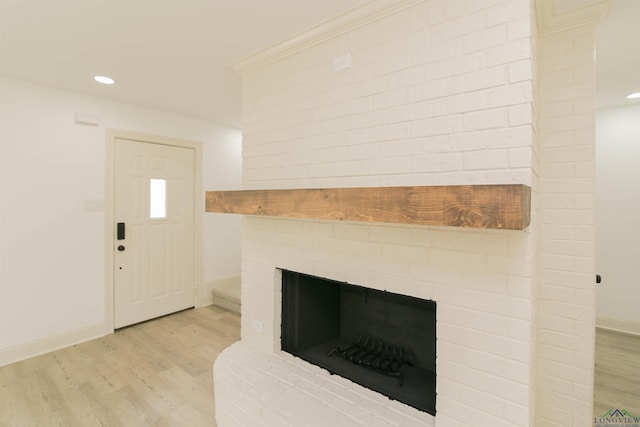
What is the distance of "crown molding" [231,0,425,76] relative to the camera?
1.55 meters

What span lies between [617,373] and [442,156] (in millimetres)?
2757

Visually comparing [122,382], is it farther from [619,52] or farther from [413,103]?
[619,52]

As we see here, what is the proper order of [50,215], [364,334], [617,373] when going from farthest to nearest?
1. [50,215]
2. [617,373]
3. [364,334]

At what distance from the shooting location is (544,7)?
1566 millimetres

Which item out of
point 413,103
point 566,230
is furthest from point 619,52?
point 413,103

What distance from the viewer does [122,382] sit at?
7.94ft

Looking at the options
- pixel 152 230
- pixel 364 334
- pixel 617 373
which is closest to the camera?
pixel 364 334

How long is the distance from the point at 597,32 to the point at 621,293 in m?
2.89

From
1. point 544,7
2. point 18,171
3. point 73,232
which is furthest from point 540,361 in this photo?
point 18,171

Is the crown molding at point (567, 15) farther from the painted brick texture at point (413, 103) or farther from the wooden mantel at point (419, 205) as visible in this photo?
the wooden mantel at point (419, 205)

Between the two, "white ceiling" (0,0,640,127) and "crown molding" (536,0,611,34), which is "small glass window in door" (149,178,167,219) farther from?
"crown molding" (536,0,611,34)

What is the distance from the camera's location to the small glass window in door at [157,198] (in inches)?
142

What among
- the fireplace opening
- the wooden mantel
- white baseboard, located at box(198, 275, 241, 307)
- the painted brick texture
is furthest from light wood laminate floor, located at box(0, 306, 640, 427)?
the painted brick texture

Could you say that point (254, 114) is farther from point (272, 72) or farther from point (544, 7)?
point (544, 7)
